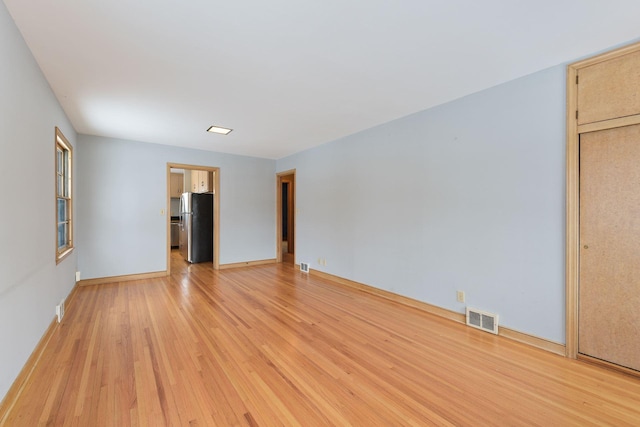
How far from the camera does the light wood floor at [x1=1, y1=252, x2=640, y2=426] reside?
5.17 feet

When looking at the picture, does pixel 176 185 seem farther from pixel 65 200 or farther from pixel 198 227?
pixel 65 200

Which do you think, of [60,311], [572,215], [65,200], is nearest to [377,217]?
[572,215]

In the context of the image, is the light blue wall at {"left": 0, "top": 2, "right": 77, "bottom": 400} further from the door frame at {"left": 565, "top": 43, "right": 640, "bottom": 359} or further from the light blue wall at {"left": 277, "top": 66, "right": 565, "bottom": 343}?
the door frame at {"left": 565, "top": 43, "right": 640, "bottom": 359}

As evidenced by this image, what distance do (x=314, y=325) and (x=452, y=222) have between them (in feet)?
6.10

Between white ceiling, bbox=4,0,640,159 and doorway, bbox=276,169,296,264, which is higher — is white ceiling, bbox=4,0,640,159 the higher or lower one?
the higher one

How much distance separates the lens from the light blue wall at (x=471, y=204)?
2.34 meters

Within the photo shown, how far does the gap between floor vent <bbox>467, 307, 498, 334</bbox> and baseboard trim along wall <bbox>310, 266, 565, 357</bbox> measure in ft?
0.19

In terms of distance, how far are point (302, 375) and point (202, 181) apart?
6.19 meters

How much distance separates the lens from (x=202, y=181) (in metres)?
7.05

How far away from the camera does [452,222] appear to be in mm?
3010

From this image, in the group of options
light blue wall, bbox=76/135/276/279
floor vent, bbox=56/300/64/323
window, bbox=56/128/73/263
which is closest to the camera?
floor vent, bbox=56/300/64/323

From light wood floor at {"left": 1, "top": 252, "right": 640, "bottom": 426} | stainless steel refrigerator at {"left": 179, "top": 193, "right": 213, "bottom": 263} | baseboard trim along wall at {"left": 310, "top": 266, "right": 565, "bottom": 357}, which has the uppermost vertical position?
stainless steel refrigerator at {"left": 179, "top": 193, "right": 213, "bottom": 263}

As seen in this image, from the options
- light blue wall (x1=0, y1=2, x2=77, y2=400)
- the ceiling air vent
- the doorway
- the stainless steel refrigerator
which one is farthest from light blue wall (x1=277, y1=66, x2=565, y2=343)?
the stainless steel refrigerator

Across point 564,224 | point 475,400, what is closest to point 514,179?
point 564,224
